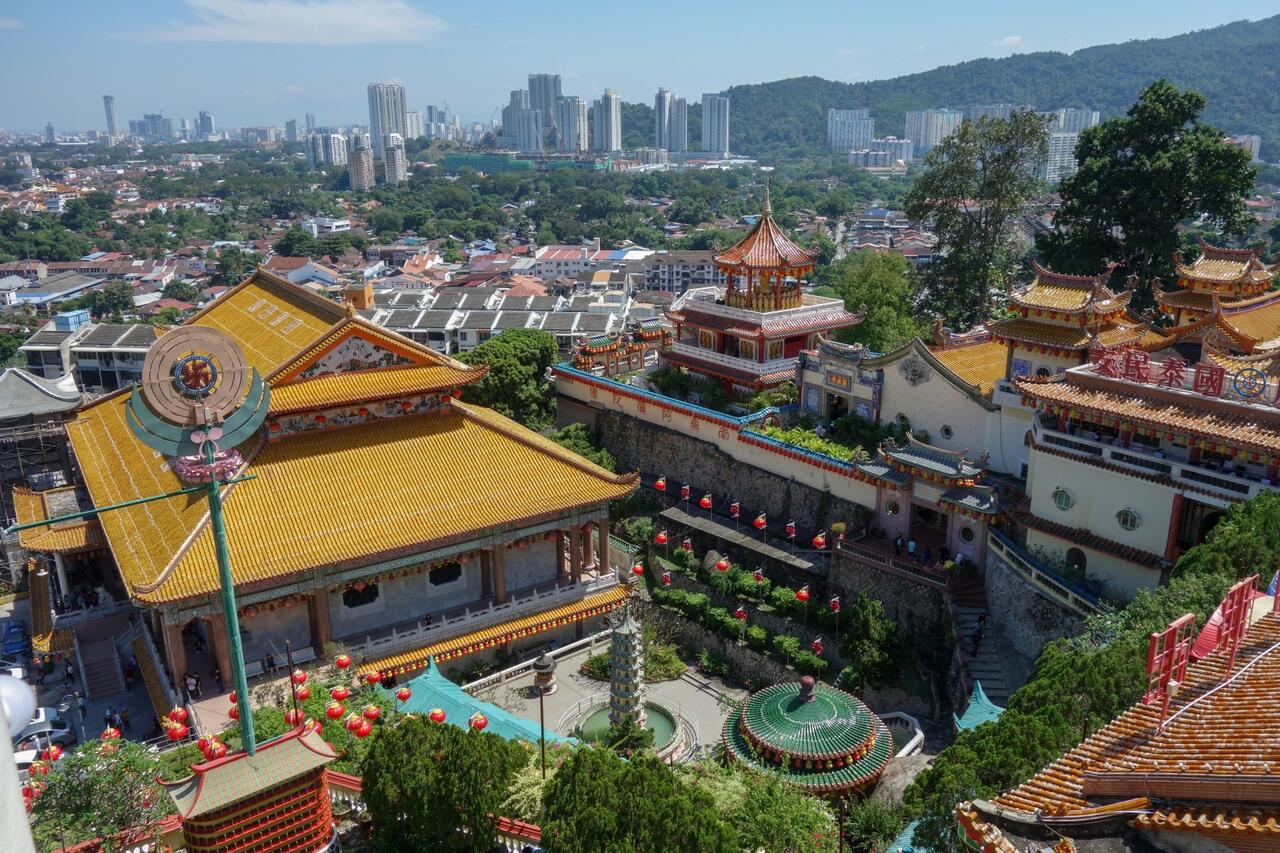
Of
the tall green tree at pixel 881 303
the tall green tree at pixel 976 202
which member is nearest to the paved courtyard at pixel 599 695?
the tall green tree at pixel 881 303

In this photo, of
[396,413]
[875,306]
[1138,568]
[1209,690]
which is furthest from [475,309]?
[1209,690]

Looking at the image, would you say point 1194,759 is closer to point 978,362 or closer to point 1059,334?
point 1059,334

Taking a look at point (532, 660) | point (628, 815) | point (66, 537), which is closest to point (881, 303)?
point (532, 660)

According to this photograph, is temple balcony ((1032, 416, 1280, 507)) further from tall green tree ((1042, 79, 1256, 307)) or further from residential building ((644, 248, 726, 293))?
residential building ((644, 248, 726, 293))

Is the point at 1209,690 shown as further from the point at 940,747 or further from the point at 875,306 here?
the point at 875,306

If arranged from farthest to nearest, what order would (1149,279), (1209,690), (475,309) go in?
(475,309) < (1149,279) < (1209,690)
